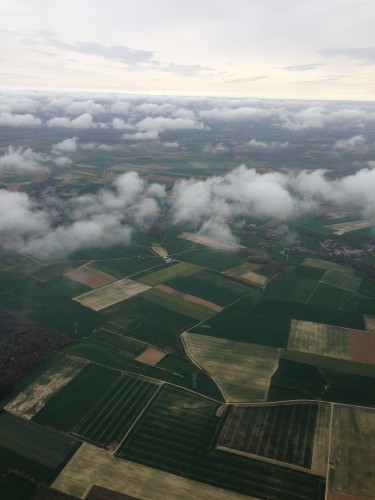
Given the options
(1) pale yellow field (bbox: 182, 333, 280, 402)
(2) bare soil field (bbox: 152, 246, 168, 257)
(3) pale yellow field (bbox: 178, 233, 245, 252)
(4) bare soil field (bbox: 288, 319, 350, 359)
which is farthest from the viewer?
(3) pale yellow field (bbox: 178, 233, 245, 252)

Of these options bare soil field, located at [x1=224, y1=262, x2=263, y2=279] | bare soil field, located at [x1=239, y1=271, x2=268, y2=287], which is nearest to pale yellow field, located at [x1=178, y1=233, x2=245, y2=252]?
bare soil field, located at [x1=224, y1=262, x2=263, y2=279]

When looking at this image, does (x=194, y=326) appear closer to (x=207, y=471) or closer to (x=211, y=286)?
(x=211, y=286)

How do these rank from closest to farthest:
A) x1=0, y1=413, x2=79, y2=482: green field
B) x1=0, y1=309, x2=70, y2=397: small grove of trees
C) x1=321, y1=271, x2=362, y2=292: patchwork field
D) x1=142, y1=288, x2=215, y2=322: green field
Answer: x1=0, y1=413, x2=79, y2=482: green field, x1=0, y1=309, x2=70, y2=397: small grove of trees, x1=142, y1=288, x2=215, y2=322: green field, x1=321, y1=271, x2=362, y2=292: patchwork field

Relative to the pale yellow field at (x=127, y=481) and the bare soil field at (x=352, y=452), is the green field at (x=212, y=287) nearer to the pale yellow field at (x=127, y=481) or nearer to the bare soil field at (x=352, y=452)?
the bare soil field at (x=352, y=452)

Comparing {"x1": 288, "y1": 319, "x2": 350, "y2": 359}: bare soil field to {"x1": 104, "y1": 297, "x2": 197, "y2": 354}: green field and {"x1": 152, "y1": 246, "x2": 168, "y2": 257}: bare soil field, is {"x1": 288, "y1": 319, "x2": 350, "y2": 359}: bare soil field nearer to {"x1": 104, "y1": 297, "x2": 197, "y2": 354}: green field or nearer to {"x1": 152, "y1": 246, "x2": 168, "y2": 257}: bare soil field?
{"x1": 104, "y1": 297, "x2": 197, "y2": 354}: green field

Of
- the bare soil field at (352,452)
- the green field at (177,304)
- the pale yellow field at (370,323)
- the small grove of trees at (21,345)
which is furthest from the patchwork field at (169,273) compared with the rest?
the bare soil field at (352,452)

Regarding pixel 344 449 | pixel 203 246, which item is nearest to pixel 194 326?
pixel 344 449

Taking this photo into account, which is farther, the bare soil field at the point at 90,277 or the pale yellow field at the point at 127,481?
the bare soil field at the point at 90,277

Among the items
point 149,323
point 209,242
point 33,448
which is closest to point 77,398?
point 33,448
